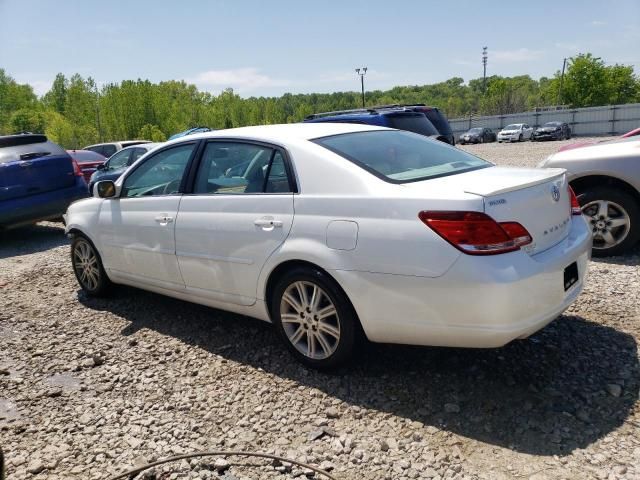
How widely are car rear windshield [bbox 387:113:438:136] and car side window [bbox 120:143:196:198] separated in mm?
5033

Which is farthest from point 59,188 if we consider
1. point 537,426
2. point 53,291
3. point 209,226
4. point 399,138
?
point 537,426

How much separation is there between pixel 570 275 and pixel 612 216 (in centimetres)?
276

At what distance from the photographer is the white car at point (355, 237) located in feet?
9.09

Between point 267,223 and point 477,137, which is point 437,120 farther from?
point 477,137

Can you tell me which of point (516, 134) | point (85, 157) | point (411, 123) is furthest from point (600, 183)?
point (516, 134)

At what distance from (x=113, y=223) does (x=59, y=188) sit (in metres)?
4.61

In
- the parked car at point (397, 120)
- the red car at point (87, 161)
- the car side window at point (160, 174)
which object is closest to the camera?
the car side window at point (160, 174)

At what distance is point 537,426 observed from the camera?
2.80 m

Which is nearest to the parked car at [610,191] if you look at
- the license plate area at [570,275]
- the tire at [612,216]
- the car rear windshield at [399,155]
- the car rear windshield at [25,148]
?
the tire at [612,216]

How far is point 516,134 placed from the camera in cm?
4059

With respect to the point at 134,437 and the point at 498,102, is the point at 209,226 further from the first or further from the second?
the point at 498,102

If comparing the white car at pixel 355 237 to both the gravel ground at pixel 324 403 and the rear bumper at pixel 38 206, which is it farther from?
the rear bumper at pixel 38 206

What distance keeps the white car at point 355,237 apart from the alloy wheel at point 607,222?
2.09 metres

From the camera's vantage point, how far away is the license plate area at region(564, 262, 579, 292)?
3.09 m
